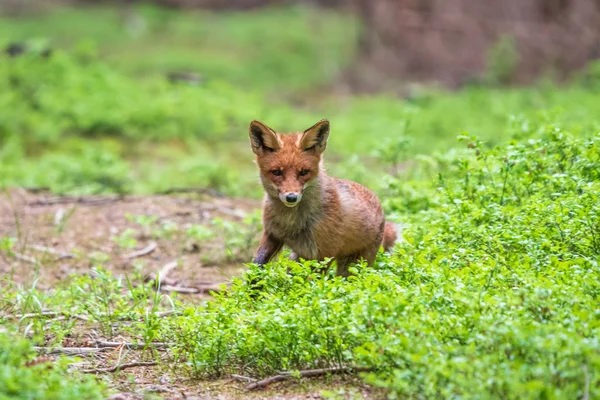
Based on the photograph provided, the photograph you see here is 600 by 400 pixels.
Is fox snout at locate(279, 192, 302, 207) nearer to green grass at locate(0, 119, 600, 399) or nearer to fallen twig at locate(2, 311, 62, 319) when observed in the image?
green grass at locate(0, 119, 600, 399)

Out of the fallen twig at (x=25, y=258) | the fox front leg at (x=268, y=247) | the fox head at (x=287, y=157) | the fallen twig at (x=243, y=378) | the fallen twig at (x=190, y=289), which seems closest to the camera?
the fallen twig at (x=243, y=378)

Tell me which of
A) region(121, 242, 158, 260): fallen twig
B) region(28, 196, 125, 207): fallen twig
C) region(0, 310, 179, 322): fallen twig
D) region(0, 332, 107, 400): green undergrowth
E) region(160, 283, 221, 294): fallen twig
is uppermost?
region(0, 332, 107, 400): green undergrowth

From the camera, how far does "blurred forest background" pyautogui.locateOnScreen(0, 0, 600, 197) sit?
38.9ft

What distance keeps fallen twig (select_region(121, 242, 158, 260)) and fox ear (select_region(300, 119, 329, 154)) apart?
2.66 m

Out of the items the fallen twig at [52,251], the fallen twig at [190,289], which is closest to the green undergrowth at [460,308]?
the fallen twig at [190,289]

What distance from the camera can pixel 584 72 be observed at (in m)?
17.9

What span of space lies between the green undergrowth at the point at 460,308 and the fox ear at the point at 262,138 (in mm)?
1252

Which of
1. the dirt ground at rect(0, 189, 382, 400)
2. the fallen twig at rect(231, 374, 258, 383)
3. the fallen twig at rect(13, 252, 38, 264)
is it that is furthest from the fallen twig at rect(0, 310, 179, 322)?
the fallen twig at rect(13, 252, 38, 264)

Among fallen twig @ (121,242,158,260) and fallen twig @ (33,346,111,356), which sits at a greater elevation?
fallen twig @ (33,346,111,356)

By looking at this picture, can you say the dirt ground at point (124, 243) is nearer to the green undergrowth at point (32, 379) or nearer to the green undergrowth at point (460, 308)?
the green undergrowth at point (460, 308)

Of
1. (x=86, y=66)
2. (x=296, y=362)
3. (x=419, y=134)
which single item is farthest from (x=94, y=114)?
(x=296, y=362)

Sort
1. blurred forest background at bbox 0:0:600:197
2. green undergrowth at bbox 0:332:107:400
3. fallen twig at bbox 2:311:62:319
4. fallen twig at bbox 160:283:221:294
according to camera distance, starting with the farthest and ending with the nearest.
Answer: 1. blurred forest background at bbox 0:0:600:197
2. fallen twig at bbox 160:283:221:294
3. fallen twig at bbox 2:311:62:319
4. green undergrowth at bbox 0:332:107:400

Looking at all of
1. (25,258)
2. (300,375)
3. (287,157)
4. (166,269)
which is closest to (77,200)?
(25,258)

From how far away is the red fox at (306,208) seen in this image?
20.5ft
